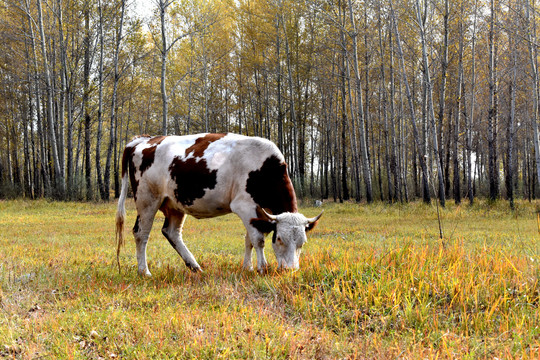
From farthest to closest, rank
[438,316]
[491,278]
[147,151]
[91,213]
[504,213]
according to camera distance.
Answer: [91,213] → [504,213] → [147,151] → [491,278] → [438,316]

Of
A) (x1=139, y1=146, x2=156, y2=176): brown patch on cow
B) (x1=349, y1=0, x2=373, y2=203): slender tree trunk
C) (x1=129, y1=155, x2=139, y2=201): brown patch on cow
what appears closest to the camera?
(x1=139, y1=146, x2=156, y2=176): brown patch on cow

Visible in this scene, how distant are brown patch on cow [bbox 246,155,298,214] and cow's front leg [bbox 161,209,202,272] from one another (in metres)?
1.33

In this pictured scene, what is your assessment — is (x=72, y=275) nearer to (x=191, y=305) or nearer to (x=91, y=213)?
(x=191, y=305)

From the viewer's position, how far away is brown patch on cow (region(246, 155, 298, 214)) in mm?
4984

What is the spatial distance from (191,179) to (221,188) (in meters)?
0.44

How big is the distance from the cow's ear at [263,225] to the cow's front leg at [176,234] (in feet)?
3.87

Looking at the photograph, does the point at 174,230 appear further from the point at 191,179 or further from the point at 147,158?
the point at 147,158

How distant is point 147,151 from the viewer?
5695mm

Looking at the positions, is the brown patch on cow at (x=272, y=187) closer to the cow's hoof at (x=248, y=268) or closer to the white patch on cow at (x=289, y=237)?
the white patch on cow at (x=289, y=237)

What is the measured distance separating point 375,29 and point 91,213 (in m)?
17.8

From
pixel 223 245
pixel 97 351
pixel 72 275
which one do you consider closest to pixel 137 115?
pixel 223 245

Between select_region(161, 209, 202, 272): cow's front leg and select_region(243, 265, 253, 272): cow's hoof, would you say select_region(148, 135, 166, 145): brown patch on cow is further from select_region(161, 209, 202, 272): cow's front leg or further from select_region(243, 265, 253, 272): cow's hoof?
select_region(243, 265, 253, 272): cow's hoof

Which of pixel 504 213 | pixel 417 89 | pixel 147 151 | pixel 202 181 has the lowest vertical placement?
pixel 504 213

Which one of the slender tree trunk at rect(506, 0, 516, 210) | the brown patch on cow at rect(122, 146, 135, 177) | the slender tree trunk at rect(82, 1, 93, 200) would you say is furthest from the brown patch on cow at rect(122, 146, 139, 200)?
the slender tree trunk at rect(82, 1, 93, 200)
